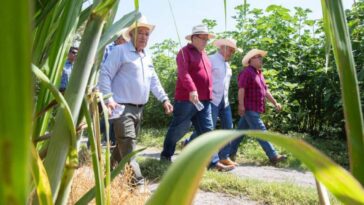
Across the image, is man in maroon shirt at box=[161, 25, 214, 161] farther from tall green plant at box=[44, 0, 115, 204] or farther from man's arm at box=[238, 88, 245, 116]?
tall green plant at box=[44, 0, 115, 204]

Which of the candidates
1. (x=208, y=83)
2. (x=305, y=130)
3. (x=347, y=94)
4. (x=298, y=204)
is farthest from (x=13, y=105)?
(x=305, y=130)

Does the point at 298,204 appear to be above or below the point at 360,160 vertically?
below

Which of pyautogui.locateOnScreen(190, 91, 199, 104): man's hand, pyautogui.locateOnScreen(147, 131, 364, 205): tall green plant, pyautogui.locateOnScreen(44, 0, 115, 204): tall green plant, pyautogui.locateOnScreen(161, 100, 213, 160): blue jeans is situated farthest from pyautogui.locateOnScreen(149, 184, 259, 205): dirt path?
pyautogui.locateOnScreen(147, 131, 364, 205): tall green plant

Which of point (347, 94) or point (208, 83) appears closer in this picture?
point (347, 94)

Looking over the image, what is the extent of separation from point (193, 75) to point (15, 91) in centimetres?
516

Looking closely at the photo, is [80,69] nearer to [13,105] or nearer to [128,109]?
[13,105]

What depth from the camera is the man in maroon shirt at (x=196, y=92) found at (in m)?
5.16

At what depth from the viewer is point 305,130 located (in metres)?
9.59

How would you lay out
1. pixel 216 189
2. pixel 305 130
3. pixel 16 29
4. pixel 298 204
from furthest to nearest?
pixel 305 130 → pixel 216 189 → pixel 298 204 → pixel 16 29

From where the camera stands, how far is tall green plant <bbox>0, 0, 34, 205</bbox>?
151mm

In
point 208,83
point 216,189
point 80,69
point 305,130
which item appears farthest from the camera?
point 305,130

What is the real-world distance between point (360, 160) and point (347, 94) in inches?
1.9

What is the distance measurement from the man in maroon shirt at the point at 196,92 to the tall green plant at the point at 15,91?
4.86 m

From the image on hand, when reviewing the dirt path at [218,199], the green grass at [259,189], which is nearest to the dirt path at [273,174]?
the green grass at [259,189]
